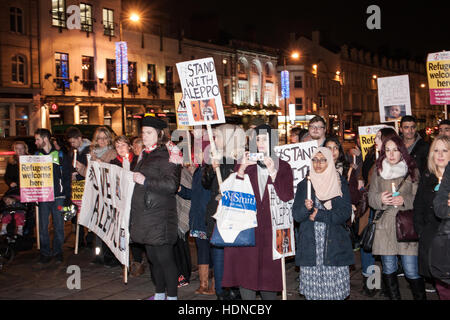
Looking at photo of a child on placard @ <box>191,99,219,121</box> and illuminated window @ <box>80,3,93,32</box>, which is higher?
illuminated window @ <box>80,3,93,32</box>

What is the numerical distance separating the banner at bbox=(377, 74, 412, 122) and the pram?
6.56 meters

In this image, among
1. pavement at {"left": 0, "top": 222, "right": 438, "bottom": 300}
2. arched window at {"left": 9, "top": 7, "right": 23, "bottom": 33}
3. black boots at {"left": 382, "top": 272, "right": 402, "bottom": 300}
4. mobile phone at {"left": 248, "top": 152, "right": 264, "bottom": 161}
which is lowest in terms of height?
pavement at {"left": 0, "top": 222, "right": 438, "bottom": 300}

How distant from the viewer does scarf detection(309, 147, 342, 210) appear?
512 cm

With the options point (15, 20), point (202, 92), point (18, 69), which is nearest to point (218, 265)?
point (202, 92)

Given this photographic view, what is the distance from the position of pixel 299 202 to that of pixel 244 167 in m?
0.73

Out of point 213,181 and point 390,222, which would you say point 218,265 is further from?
point 390,222

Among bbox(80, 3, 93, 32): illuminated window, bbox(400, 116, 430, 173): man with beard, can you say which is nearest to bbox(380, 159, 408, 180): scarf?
bbox(400, 116, 430, 173): man with beard

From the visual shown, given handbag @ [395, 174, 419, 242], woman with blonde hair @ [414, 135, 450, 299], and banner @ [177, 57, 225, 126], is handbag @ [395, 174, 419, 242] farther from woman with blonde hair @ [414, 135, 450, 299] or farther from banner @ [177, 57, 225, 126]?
banner @ [177, 57, 225, 126]

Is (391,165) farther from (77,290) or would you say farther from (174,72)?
(174,72)

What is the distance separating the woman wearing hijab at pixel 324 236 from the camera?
201 inches

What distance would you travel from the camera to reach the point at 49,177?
8.56 m

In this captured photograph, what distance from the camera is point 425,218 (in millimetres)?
5129

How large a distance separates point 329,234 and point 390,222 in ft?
3.36

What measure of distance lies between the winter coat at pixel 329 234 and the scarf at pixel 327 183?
0.08m
